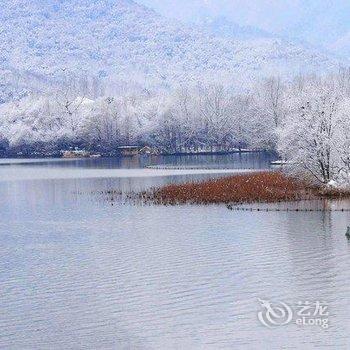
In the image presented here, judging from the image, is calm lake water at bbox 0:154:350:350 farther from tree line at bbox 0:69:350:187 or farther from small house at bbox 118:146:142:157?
small house at bbox 118:146:142:157

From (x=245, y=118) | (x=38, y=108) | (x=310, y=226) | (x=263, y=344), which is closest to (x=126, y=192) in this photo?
(x=310, y=226)

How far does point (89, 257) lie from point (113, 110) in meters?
106

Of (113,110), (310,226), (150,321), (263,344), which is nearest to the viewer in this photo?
(263,344)

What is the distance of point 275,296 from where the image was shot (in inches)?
853

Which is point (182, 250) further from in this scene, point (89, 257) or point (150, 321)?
point (150, 321)

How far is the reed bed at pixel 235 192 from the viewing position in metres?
43.6

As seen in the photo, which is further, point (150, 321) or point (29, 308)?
point (29, 308)

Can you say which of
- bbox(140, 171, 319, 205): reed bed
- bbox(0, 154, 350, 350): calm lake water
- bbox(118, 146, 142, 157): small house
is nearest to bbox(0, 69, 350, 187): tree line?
bbox(118, 146, 142, 157): small house

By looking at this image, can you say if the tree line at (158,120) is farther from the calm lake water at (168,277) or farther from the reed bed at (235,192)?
the calm lake water at (168,277)

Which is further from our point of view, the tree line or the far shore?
the tree line

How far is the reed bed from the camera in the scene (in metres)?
43.6

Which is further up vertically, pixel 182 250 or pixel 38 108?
pixel 38 108

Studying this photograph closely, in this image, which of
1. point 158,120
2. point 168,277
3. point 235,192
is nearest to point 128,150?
point 158,120

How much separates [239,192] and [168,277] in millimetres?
21825
